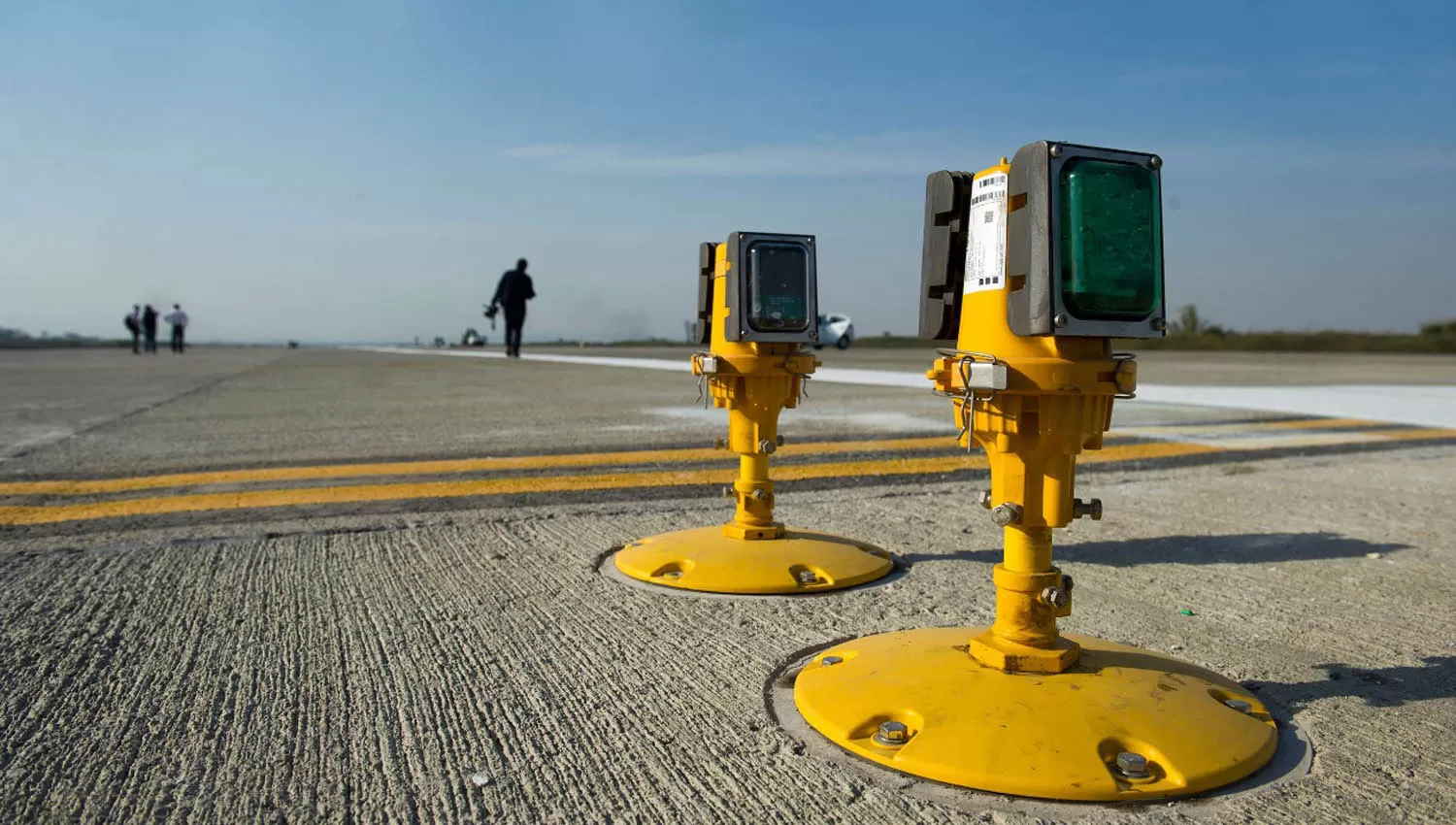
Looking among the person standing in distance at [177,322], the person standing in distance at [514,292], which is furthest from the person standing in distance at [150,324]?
the person standing in distance at [514,292]

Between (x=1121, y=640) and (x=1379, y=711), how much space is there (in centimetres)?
67

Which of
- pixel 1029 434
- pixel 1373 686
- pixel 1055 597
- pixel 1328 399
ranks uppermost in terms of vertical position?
pixel 1029 434

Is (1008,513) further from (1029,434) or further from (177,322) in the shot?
(177,322)

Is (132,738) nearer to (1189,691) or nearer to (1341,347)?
(1189,691)

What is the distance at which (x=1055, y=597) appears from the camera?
225 centimetres

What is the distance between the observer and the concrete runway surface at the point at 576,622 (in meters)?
1.94

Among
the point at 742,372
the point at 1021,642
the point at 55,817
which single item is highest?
the point at 742,372

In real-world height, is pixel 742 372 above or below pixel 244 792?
above

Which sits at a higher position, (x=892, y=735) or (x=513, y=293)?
(x=513, y=293)

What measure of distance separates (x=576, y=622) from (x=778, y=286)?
4.46 ft

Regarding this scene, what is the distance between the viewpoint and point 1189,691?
90.0 inches

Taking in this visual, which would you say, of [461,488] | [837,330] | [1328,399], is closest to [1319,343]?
[837,330]

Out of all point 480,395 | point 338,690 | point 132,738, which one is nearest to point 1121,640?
point 338,690

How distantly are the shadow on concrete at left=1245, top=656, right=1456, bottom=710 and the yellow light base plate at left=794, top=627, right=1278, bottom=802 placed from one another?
17 centimetres
